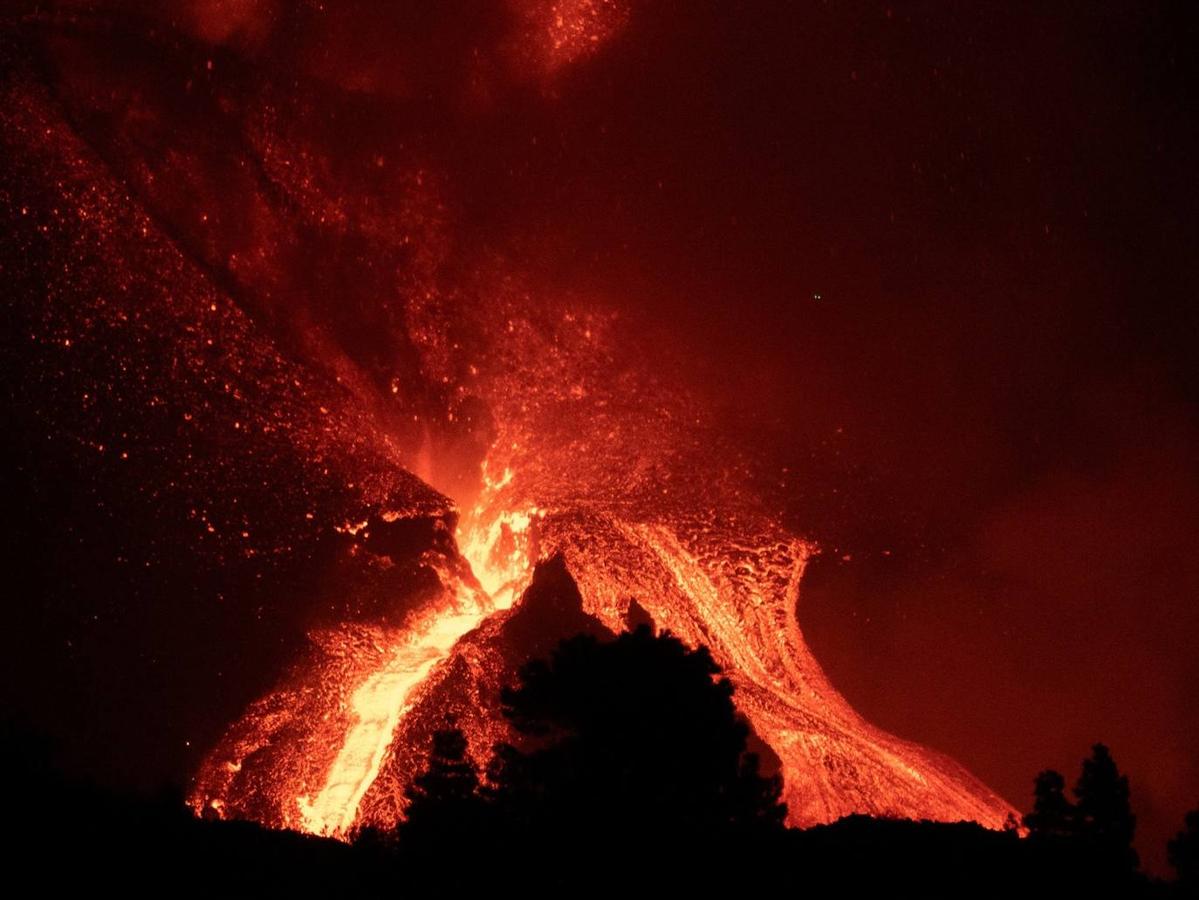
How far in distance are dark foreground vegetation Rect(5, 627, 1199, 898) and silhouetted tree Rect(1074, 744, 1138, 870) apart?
5 cm

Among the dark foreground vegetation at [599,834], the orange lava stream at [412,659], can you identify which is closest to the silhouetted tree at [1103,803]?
the dark foreground vegetation at [599,834]

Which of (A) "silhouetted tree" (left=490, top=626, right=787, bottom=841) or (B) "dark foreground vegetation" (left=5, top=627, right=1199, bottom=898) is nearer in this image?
(B) "dark foreground vegetation" (left=5, top=627, right=1199, bottom=898)

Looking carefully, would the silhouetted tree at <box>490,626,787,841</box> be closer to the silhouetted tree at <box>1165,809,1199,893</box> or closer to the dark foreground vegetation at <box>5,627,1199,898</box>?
the dark foreground vegetation at <box>5,627,1199,898</box>

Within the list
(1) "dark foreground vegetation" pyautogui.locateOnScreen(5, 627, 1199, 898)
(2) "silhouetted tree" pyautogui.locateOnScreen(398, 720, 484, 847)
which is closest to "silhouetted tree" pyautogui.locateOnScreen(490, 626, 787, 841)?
(1) "dark foreground vegetation" pyautogui.locateOnScreen(5, 627, 1199, 898)

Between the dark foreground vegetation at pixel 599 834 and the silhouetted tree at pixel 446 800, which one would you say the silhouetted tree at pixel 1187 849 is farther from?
the silhouetted tree at pixel 446 800

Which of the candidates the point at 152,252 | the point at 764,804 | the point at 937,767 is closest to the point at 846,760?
the point at 937,767

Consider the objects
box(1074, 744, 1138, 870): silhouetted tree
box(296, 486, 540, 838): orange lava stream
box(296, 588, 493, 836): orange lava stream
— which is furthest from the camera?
box(296, 486, 540, 838): orange lava stream

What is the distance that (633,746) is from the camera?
14102 millimetres

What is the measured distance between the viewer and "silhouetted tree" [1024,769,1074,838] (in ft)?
53.3

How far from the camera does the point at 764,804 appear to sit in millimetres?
15000

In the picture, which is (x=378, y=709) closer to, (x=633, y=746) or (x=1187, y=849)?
(x=633, y=746)

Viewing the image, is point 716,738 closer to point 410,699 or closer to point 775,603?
point 410,699

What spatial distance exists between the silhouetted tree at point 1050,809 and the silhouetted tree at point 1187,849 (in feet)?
4.42

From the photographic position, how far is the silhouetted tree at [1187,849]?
47.9 feet
